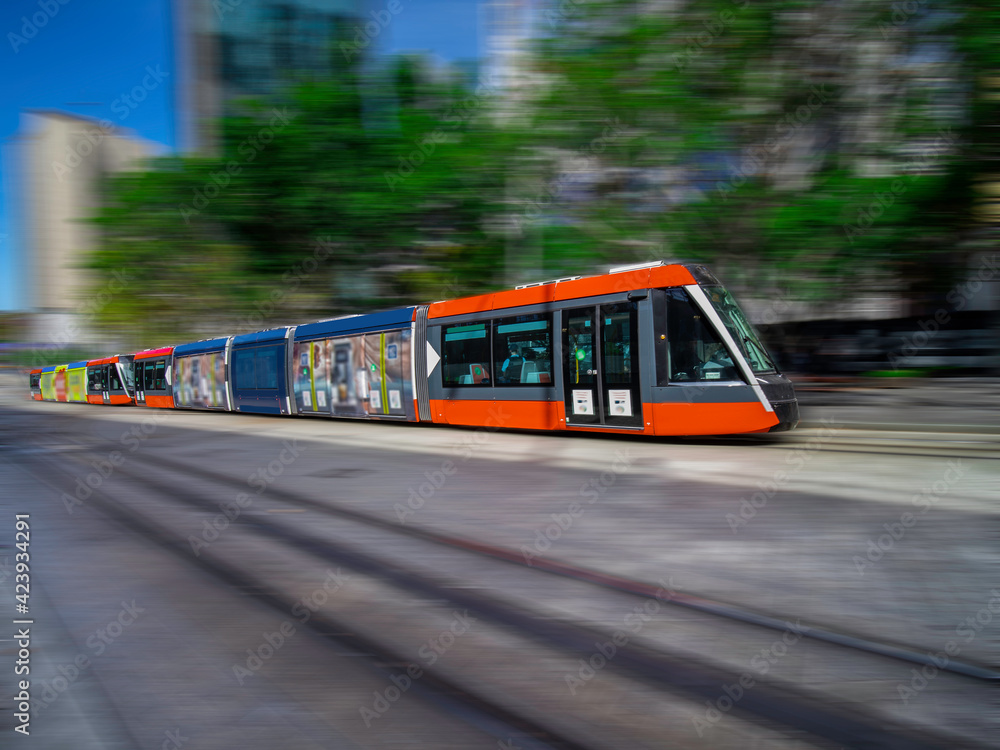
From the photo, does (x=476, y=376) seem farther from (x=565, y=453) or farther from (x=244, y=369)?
(x=244, y=369)

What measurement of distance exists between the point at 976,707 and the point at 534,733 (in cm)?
167

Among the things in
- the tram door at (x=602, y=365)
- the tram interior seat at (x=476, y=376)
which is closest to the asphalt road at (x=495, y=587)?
the tram door at (x=602, y=365)

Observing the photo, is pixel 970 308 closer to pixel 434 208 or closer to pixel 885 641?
pixel 885 641

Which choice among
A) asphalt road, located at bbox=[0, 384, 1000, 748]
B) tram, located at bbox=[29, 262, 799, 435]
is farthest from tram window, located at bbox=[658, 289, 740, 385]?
asphalt road, located at bbox=[0, 384, 1000, 748]

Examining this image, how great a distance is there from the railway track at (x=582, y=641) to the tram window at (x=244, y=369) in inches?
601

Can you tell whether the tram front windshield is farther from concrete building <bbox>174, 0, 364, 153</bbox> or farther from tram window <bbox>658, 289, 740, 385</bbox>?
concrete building <bbox>174, 0, 364, 153</bbox>

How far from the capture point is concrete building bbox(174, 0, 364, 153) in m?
30.4

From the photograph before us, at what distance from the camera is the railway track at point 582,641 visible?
2.69 m

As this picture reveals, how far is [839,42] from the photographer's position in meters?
14.1

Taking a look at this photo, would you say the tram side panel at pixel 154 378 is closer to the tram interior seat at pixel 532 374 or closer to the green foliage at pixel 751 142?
the green foliage at pixel 751 142

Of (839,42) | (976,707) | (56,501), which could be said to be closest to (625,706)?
(976,707)

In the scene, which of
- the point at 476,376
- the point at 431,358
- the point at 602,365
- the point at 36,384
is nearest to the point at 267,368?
the point at 431,358

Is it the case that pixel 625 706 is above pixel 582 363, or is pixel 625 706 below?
below

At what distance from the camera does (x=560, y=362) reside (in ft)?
38.8
